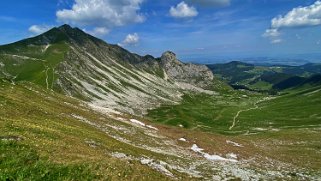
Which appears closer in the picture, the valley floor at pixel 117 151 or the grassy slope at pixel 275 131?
the valley floor at pixel 117 151

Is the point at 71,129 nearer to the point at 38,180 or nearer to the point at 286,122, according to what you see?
the point at 38,180

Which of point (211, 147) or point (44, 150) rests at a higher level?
point (44, 150)

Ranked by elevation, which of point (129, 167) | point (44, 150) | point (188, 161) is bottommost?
point (188, 161)

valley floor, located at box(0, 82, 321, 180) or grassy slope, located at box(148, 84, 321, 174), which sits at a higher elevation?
valley floor, located at box(0, 82, 321, 180)

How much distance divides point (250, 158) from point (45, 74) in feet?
429

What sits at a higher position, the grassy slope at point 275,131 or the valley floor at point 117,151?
the valley floor at point 117,151

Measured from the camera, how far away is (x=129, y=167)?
3191 centimetres

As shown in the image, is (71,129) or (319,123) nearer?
(71,129)

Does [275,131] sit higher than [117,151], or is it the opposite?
[117,151]

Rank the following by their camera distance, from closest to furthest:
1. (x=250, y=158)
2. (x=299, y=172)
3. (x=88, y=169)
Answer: (x=88, y=169)
(x=299, y=172)
(x=250, y=158)

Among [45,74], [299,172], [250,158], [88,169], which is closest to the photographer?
[88,169]

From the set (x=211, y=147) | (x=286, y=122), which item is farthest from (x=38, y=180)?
(x=286, y=122)

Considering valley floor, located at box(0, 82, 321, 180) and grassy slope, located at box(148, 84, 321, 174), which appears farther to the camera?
grassy slope, located at box(148, 84, 321, 174)

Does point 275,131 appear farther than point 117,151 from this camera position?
Yes
